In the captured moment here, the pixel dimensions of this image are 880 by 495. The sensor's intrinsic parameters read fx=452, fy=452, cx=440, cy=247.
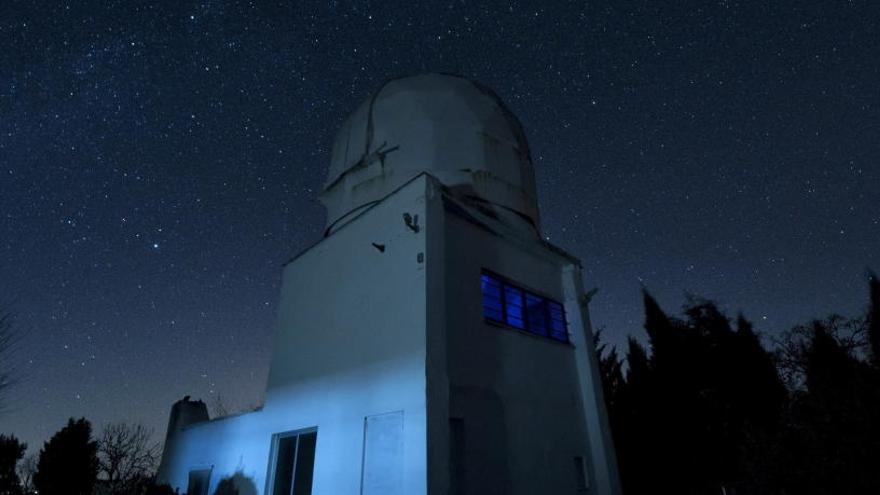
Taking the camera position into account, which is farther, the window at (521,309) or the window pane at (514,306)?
the window pane at (514,306)

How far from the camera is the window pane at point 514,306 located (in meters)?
9.05

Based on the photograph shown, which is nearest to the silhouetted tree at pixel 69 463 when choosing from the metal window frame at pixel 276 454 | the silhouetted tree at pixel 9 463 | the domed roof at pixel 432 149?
the silhouetted tree at pixel 9 463

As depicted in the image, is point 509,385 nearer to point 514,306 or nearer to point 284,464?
point 514,306

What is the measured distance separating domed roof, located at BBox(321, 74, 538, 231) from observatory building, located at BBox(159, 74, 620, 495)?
49mm

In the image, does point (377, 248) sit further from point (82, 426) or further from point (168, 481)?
point (82, 426)

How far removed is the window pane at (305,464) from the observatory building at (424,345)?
0.10 feet

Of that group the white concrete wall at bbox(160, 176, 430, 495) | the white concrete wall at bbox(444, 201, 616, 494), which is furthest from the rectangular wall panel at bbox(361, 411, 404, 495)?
the white concrete wall at bbox(444, 201, 616, 494)

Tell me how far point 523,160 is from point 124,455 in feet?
97.0

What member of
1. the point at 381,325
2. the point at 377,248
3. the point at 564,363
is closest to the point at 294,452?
the point at 381,325

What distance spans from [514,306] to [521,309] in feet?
0.77

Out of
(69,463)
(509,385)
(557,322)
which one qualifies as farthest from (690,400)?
(69,463)

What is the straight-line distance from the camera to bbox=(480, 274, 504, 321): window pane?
28.2ft

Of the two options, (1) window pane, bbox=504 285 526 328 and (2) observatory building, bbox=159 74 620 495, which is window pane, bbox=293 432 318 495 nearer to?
(2) observatory building, bbox=159 74 620 495

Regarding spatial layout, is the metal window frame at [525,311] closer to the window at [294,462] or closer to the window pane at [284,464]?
the window at [294,462]
